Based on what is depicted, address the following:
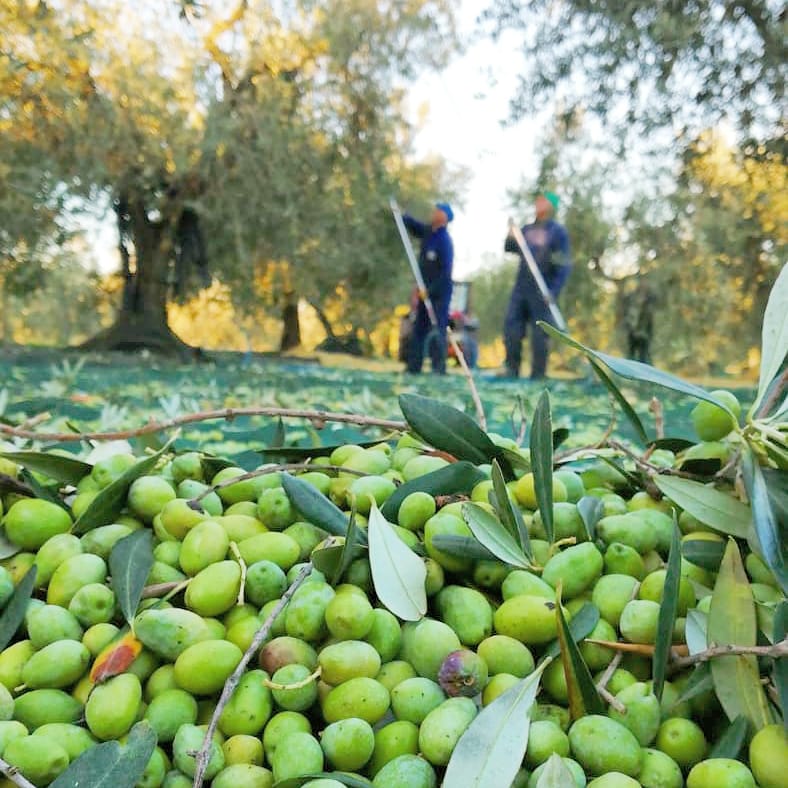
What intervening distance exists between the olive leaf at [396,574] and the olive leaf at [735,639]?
0.18 metres

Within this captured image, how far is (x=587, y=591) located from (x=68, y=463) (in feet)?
1.41

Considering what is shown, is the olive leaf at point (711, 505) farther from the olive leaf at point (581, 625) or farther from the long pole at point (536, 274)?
the long pole at point (536, 274)

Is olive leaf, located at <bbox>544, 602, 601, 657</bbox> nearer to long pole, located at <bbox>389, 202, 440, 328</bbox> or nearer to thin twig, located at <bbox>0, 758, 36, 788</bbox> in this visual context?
thin twig, located at <bbox>0, 758, 36, 788</bbox>

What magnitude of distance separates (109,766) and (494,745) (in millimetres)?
185

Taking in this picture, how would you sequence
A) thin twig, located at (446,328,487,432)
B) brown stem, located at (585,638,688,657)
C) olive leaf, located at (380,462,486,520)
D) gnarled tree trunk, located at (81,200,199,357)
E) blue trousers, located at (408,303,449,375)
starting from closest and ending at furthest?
brown stem, located at (585,638,688,657)
olive leaf, located at (380,462,486,520)
thin twig, located at (446,328,487,432)
blue trousers, located at (408,303,449,375)
gnarled tree trunk, located at (81,200,199,357)

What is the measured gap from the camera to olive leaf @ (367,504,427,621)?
18.3 inches

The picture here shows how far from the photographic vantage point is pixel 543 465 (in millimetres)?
519

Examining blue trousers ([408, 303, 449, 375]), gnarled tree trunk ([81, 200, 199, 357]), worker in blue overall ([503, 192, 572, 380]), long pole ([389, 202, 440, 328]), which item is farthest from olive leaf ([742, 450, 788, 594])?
gnarled tree trunk ([81, 200, 199, 357])

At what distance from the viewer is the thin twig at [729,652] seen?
1.36 ft

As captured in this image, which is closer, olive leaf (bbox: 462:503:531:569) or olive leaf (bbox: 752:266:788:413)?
olive leaf (bbox: 462:503:531:569)

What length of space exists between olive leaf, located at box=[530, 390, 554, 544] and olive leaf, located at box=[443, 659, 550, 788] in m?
0.14

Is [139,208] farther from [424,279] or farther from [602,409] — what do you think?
[602,409]

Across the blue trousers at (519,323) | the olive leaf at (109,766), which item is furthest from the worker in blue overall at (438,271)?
the olive leaf at (109,766)

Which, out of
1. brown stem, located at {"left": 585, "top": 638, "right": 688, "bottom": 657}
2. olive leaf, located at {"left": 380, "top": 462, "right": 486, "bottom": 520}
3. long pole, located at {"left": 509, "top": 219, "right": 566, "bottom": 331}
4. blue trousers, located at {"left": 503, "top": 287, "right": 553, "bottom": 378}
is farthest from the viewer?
blue trousers, located at {"left": 503, "top": 287, "right": 553, "bottom": 378}
